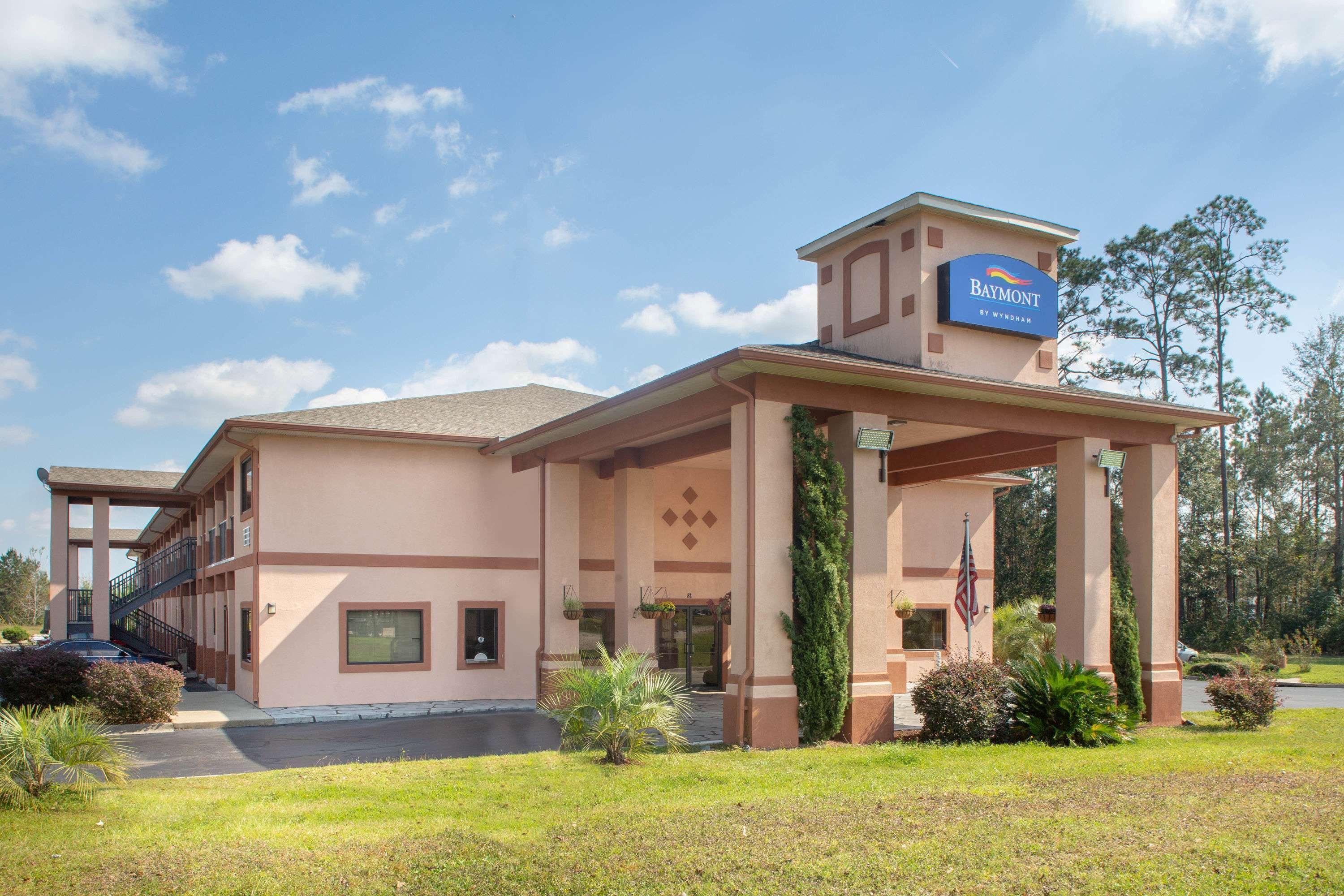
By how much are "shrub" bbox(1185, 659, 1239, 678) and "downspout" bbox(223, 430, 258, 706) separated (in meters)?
25.1

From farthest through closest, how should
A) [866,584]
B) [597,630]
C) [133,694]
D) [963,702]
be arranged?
1. [597,630]
2. [133,694]
3. [866,584]
4. [963,702]

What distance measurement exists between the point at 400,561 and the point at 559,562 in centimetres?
336

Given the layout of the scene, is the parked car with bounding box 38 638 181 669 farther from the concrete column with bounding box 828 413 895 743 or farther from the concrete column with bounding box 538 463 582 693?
the concrete column with bounding box 828 413 895 743

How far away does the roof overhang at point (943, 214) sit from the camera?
15617 mm

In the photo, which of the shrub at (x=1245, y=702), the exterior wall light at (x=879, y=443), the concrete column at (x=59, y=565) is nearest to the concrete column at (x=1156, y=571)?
the shrub at (x=1245, y=702)

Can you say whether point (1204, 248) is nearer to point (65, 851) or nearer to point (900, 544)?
point (900, 544)

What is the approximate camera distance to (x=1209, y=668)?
3122 cm

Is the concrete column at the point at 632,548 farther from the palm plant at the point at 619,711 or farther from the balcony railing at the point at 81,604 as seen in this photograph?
the balcony railing at the point at 81,604

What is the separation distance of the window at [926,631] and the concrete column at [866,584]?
11133 millimetres

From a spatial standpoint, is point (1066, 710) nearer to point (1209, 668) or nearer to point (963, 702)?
point (963, 702)

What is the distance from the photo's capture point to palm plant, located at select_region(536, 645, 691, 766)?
11203mm

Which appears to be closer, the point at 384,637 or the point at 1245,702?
the point at 1245,702

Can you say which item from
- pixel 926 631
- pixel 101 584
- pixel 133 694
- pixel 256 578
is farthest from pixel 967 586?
pixel 101 584

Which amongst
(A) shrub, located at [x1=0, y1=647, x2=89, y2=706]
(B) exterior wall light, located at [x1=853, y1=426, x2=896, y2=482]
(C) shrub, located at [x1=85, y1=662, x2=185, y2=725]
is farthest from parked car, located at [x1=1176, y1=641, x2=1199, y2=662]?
(A) shrub, located at [x1=0, y1=647, x2=89, y2=706]
